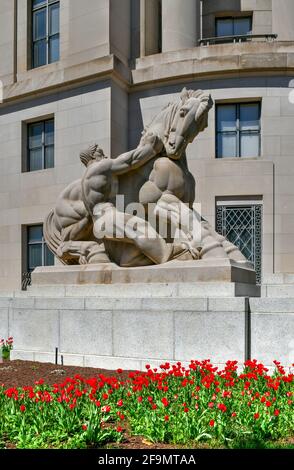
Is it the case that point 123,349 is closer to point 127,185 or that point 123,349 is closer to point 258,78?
point 127,185

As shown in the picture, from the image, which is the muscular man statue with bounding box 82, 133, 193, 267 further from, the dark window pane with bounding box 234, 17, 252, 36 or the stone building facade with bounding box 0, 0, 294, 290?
the dark window pane with bounding box 234, 17, 252, 36

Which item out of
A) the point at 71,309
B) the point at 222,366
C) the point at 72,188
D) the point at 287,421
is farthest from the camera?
the point at 72,188

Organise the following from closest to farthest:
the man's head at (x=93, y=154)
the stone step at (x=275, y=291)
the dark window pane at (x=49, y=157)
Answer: the man's head at (x=93, y=154) < the stone step at (x=275, y=291) < the dark window pane at (x=49, y=157)

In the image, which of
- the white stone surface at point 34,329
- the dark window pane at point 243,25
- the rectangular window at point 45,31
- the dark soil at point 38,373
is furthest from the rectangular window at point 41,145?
the dark soil at point 38,373

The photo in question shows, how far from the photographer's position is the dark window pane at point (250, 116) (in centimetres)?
2025

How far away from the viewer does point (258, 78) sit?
19.8 meters

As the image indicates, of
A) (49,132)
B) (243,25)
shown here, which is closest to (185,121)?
(49,132)

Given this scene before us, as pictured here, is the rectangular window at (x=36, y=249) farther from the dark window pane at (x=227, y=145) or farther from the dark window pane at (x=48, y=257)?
the dark window pane at (x=227, y=145)

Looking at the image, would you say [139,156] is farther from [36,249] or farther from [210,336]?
[36,249]

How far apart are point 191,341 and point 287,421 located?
11.3 ft

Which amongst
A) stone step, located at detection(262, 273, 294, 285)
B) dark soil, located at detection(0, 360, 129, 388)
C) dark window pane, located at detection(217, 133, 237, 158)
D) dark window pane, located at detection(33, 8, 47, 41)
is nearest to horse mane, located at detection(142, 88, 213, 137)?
dark soil, located at detection(0, 360, 129, 388)

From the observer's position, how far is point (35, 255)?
22547 millimetres

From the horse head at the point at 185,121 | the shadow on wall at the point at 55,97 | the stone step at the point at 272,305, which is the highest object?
the shadow on wall at the point at 55,97
